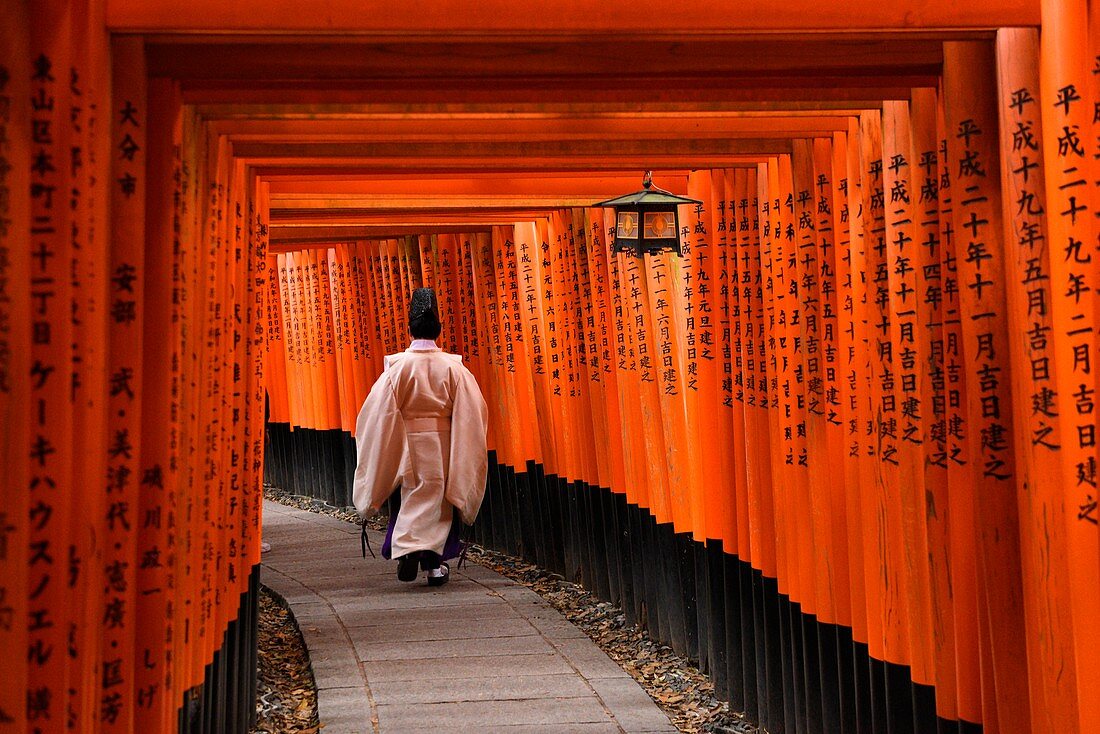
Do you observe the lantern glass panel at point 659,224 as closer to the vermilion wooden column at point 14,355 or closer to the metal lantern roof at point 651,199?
the metal lantern roof at point 651,199

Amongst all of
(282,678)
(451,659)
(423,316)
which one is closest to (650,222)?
(451,659)

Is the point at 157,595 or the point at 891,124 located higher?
the point at 891,124

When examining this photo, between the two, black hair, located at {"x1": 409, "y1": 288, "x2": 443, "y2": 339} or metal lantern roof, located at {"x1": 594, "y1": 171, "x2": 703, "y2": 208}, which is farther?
black hair, located at {"x1": 409, "y1": 288, "x2": 443, "y2": 339}

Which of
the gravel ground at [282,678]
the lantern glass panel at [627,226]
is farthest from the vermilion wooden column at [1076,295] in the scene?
the gravel ground at [282,678]

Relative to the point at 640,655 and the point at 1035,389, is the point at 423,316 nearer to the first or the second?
the point at 640,655

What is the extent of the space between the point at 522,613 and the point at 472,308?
3.59 metres

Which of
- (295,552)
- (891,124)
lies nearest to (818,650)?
(891,124)

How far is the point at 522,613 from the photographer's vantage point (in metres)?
8.96

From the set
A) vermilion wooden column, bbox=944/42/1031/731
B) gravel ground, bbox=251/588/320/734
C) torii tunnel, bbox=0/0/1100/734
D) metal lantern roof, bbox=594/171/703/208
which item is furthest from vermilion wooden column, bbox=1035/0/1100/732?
gravel ground, bbox=251/588/320/734

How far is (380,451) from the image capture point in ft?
32.1

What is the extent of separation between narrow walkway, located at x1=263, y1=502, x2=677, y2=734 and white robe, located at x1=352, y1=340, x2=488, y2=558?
0.55 meters

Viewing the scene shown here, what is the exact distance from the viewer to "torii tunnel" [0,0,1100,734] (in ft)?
10.1

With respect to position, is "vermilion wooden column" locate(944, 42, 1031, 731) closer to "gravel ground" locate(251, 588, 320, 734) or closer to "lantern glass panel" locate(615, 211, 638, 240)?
"lantern glass panel" locate(615, 211, 638, 240)

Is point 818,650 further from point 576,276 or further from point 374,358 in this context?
point 374,358
